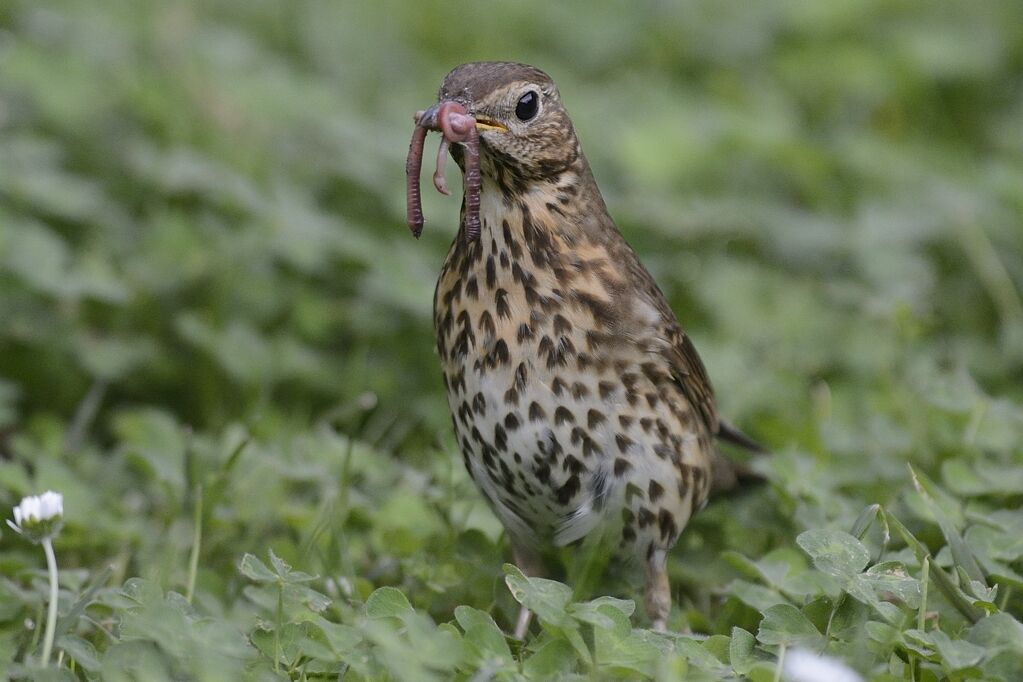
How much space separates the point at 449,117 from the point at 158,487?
151 cm

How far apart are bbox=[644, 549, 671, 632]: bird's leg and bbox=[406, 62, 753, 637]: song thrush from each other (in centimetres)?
9

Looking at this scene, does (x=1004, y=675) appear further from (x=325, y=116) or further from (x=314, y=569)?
(x=325, y=116)

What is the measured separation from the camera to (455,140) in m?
3.11

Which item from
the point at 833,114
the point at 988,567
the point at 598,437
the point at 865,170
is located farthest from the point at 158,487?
the point at 833,114

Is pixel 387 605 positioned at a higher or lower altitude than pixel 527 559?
higher

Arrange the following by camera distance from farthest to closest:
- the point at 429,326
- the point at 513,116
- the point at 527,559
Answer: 1. the point at 429,326
2. the point at 527,559
3. the point at 513,116

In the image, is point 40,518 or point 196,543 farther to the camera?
point 196,543

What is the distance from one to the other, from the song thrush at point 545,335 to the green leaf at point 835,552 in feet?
1.83

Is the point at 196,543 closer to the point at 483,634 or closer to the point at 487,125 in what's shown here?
the point at 483,634

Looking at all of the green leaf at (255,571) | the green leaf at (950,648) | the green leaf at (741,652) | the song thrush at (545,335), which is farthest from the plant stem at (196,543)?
the green leaf at (950,648)

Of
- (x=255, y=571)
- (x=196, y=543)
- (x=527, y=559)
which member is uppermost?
(x=255, y=571)

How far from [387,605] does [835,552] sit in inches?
34.3

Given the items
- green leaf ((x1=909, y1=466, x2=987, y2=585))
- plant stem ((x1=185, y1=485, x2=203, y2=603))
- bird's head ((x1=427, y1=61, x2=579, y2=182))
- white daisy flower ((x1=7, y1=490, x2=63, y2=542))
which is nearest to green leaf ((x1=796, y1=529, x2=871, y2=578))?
green leaf ((x1=909, y1=466, x2=987, y2=585))

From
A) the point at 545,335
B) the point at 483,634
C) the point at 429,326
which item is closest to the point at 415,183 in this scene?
the point at 545,335
